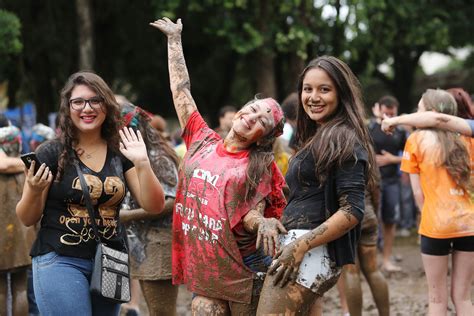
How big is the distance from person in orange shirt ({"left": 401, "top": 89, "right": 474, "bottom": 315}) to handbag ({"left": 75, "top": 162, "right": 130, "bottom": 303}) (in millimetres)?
2496

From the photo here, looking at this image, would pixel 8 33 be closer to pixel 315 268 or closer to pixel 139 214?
pixel 139 214

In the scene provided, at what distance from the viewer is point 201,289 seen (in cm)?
413

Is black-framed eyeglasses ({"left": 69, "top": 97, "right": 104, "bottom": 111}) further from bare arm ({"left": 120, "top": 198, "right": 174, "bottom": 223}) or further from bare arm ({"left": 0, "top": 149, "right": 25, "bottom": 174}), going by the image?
bare arm ({"left": 0, "top": 149, "right": 25, "bottom": 174})

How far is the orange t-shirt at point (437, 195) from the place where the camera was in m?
5.54

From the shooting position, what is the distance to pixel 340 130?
3852 millimetres

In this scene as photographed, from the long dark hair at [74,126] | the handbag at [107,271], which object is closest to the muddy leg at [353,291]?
the handbag at [107,271]

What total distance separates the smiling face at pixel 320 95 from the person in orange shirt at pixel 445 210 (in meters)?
1.82

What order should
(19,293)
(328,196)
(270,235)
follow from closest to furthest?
(270,235) < (328,196) < (19,293)

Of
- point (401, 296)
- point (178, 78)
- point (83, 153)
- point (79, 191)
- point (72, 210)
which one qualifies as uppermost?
point (178, 78)

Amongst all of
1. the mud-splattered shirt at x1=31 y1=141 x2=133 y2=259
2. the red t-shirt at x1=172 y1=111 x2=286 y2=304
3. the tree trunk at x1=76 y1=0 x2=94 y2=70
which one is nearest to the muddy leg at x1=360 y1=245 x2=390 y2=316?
the red t-shirt at x1=172 y1=111 x2=286 y2=304

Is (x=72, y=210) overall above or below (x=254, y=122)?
below

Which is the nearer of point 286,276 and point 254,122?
point 286,276

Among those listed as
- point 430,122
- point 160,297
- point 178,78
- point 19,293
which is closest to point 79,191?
point 178,78

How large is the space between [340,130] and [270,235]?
648mm
